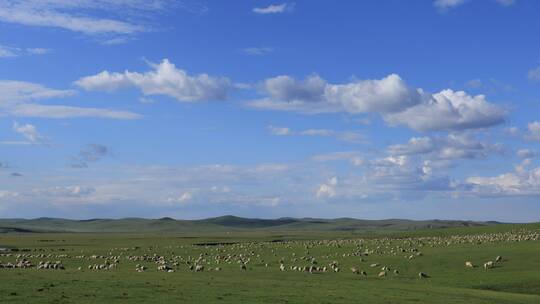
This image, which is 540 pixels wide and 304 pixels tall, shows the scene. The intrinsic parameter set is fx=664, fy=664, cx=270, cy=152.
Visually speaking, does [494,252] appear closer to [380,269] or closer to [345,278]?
[380,269]

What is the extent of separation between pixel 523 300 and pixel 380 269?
15843mm

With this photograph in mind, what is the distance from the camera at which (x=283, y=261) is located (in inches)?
2135

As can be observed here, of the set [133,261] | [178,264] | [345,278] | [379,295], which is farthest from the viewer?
[133,261]

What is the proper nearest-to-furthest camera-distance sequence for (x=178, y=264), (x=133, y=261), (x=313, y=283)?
(x=313, y=283) → (x=178, y=264) → (x=133, y=261)

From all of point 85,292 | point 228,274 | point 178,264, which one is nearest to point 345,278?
point 228,274

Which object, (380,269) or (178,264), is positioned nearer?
(380,269)

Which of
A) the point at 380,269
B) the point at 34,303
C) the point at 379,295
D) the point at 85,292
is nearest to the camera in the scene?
the point at 34,303

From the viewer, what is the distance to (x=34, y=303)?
24234mm

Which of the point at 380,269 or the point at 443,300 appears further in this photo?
the point at 380,269

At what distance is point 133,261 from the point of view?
54.2 metres

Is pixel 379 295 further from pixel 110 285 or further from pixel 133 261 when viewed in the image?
pixel 133 261

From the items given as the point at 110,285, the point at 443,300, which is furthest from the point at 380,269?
the point at 110,285

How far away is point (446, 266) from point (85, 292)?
28.8 meters

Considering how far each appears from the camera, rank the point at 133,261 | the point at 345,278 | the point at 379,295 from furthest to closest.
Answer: the point at 133,261, the point at 345,278, the point at 379,295
